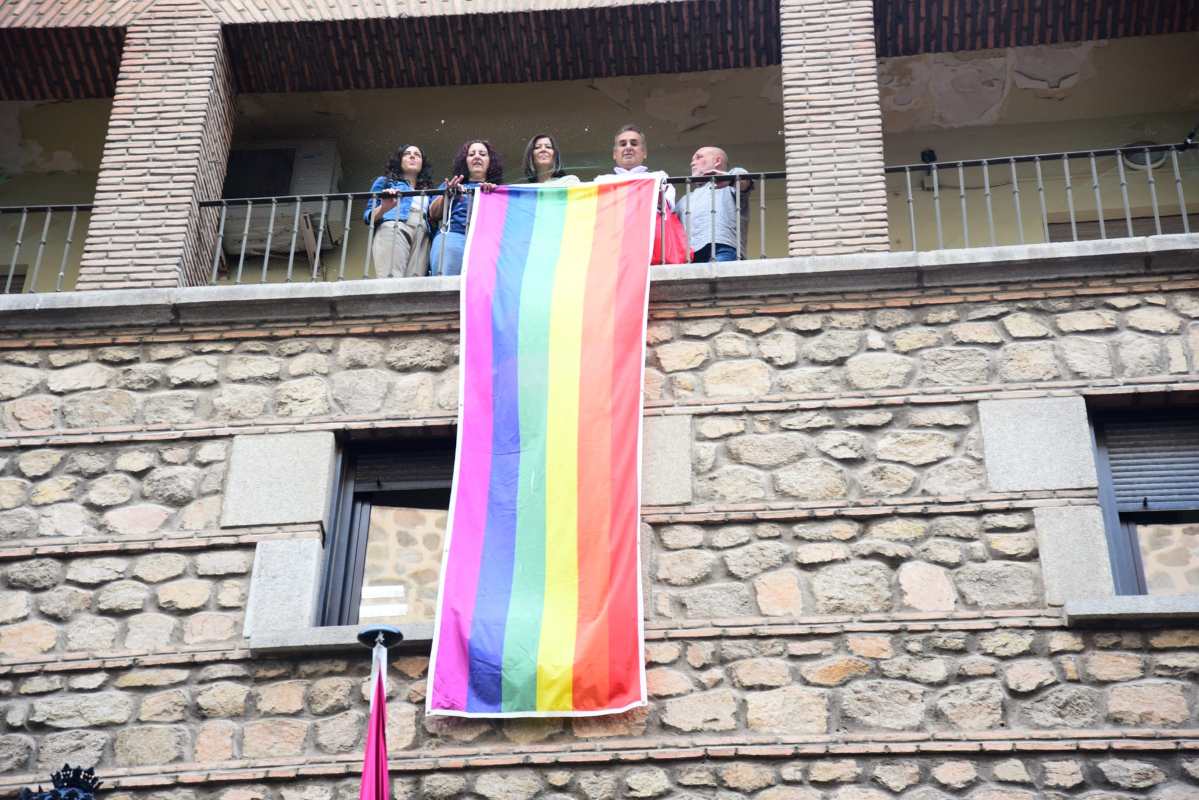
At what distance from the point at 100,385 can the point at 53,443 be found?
425 mm

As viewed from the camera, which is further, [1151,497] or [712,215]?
[712,215]

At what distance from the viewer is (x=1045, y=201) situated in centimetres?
1229

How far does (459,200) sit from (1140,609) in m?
4.51

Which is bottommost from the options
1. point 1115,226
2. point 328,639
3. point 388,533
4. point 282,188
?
point 328,639

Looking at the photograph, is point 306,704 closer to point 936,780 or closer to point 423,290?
point 423,290

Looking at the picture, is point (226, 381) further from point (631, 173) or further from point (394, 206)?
point (631, 173)

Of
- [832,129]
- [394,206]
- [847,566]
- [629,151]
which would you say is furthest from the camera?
[629,151]

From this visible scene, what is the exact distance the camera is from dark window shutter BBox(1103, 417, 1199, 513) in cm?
881

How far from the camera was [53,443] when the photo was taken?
30.9ft

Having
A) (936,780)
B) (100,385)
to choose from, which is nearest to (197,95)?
(100,385)

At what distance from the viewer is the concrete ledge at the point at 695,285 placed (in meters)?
9.33

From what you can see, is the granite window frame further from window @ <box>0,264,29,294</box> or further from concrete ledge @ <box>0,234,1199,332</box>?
window @ <box>0,264,29,294</box>

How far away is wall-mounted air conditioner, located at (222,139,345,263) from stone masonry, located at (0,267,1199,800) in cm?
270

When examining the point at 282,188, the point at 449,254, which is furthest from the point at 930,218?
the point at 282,188
